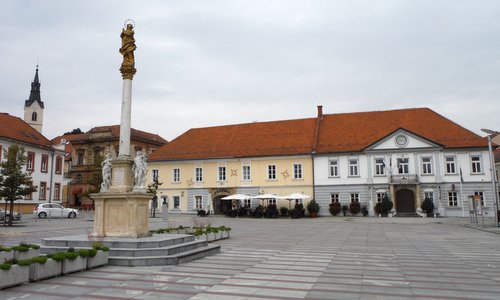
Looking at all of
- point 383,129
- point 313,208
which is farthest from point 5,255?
point 383,129

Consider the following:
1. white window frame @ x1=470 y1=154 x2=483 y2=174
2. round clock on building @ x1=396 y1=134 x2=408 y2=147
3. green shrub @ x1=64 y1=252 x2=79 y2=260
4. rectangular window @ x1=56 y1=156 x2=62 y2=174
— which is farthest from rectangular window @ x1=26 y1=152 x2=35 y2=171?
white window frame @ x1=470 y1=154 x2=483 y2=174

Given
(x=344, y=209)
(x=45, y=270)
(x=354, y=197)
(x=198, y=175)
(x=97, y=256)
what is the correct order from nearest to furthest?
1. (x=45, y=270)
2. (x=97, y=256)
3. (x=344, y=209)
4. (x=354, y=197)
5. (x=198, y=175)

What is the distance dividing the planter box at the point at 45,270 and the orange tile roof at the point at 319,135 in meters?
35.3

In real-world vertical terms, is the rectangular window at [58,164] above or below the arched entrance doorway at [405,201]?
above

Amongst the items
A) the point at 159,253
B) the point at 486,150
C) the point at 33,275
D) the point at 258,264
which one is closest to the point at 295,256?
the point at 258,264

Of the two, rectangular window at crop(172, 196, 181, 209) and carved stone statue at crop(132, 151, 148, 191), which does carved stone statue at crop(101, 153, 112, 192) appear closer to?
carved stone statue at crop(132, 151, 148, 191)

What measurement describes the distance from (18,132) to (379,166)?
38169 mm

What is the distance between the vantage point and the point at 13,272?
8531 millimetres

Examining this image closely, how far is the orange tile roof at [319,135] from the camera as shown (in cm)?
4216

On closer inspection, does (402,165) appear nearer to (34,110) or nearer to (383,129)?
(383,129)

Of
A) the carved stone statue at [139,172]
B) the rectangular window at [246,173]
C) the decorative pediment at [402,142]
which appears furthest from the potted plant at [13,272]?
the rectangular window at [246,173]

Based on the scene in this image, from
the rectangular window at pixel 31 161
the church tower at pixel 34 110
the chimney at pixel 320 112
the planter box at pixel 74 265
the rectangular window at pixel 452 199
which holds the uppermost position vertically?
the church tower at pixel 34 110

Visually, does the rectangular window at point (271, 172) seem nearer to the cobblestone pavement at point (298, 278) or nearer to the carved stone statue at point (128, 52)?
the cobblestone pavement at point (298, 278)

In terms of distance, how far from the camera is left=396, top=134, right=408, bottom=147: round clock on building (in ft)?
134
